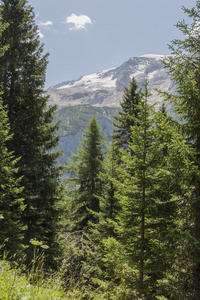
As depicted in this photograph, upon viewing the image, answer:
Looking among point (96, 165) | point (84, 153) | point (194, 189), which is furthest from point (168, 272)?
point (84, 153)

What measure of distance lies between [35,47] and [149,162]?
12.7 meters

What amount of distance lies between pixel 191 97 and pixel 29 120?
11000mm

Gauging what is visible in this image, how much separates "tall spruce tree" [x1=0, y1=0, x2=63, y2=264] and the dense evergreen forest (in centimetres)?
Result: 7

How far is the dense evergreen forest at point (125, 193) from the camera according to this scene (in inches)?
249

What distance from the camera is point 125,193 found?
335 inches

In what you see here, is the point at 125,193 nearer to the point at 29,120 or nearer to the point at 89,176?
the point at 29,120

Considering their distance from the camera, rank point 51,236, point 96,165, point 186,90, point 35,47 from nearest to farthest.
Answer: point 186,90
point 51,236
point 35,47
point 96,165

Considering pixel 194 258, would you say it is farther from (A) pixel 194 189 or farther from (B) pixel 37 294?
(B) pixel 37 294

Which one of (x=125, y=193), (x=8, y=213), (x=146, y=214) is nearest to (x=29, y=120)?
(x=8, y=213)

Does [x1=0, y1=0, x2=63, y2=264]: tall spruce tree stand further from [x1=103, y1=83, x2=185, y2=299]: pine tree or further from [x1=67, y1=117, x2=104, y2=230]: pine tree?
[x1=103, y1=83, x2=185, y2=299]: pine tree

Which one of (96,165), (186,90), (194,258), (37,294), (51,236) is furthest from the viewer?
(96,165)

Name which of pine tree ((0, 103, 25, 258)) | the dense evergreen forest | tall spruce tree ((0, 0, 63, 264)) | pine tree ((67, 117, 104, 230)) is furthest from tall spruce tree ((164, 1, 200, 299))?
pine tree ((67, 117, 104, 230))

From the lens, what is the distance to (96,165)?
21641mm

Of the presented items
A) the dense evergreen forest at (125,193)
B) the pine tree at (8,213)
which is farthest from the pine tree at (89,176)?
the pine tree at (8,213)
